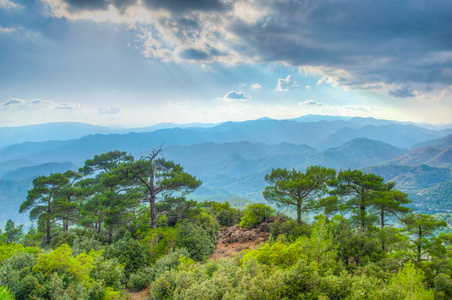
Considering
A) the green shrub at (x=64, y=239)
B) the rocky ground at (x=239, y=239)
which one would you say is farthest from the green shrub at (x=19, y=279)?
the rocky ground at (x=239, y=239)

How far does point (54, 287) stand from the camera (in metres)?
7.91

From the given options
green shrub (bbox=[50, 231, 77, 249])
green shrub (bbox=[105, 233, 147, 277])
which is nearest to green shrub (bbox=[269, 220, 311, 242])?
green shrub (bbox=[105, 233, 147, 277])

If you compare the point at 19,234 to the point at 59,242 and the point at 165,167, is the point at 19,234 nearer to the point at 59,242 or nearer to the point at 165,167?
the point at 59,242

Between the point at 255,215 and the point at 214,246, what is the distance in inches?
283

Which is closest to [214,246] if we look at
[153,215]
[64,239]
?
[153,215]

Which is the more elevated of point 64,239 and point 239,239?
point 64,239

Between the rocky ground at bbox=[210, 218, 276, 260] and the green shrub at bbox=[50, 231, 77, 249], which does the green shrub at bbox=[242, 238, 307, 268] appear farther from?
the green shrub at bbox=[50, 231, 77, 249]

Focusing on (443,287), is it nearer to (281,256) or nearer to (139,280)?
(281,256)

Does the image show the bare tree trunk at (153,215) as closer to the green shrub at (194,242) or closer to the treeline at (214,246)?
the treeline at (214,246)

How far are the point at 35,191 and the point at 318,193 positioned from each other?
27313 millimetres

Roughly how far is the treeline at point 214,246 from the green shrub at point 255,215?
12 cm

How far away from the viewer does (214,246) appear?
1802 centimetres

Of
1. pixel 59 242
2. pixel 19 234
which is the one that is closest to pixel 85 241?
pixel 59 242

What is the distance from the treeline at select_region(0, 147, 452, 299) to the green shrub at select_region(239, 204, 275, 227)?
0.38ft
